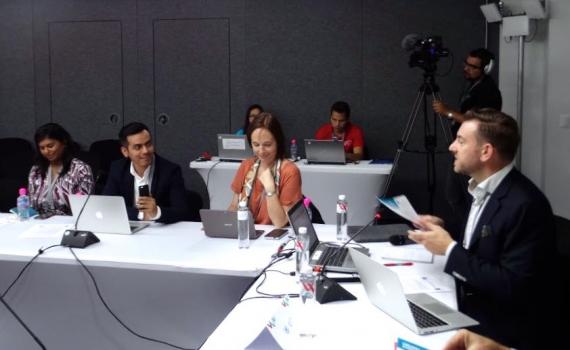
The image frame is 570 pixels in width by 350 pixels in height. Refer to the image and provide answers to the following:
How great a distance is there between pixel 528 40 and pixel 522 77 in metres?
0.34

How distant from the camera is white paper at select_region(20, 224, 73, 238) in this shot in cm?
269

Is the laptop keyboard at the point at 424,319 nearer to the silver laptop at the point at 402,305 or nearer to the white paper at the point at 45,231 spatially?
the silver laptop at the point at 402,305

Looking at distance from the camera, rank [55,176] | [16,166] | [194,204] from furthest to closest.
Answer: [16,166], [194,204], [55,176]

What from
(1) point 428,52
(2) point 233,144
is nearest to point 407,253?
(2) point 233,144

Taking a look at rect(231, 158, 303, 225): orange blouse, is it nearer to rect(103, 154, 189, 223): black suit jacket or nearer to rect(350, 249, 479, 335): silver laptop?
rect(103, 154, 189, 223): black suit jacket

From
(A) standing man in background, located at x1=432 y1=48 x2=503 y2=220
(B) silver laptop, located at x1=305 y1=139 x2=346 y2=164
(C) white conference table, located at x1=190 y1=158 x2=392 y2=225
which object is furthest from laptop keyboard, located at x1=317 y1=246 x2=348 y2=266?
(A) standing man in background, located at x1=432 y1=48 x2=503 y2=220

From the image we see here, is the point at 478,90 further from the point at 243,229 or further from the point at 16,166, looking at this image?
the point at 16,166

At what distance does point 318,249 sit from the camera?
7.77 feet

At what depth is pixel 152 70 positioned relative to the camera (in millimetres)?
6289

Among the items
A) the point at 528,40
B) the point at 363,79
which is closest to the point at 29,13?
the point at 363,79

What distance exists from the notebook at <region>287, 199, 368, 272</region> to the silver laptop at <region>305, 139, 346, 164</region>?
7.26 feet

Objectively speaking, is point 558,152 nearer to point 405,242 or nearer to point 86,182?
point 405,242

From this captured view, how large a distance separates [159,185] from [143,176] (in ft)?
0.37

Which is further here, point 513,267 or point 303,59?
point 303,59
